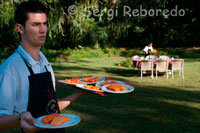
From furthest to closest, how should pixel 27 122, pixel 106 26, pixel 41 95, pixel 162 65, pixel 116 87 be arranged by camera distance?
pixel 106 26, pixel 162 65, pixel 116 87, pixel 41 95, pixel 27 122

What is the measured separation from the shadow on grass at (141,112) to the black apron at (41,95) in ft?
11.5

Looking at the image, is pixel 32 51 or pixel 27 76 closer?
pixel 27 76

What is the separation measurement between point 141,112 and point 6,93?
5.30 m

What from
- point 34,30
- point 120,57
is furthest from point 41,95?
point 120,57

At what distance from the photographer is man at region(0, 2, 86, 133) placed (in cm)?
150

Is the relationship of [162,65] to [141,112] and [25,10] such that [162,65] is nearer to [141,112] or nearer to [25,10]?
[141,112]

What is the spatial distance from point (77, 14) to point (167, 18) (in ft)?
51.9

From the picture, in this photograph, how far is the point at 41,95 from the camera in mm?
1736

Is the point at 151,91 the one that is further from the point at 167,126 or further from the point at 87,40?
the point at 87,40

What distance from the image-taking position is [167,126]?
5398mm

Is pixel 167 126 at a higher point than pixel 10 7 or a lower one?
lower

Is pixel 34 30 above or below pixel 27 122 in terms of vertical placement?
above

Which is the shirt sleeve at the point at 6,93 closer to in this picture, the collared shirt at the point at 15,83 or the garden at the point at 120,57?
the collared shirt at the point at 15,83

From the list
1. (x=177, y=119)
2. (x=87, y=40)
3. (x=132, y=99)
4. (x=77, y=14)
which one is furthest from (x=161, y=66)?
(x=87, y=40)
